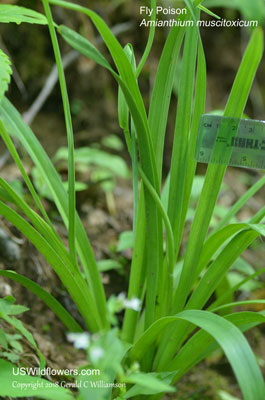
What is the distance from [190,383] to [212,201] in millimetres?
558

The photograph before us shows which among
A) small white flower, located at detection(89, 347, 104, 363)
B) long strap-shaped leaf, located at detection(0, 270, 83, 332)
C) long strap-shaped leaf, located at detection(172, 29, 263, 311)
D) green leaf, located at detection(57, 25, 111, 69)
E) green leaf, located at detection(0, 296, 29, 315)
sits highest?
green leaf, located at detection(57, 25, 111, 69)

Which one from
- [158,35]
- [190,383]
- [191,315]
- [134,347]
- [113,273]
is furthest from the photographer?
[158,35]

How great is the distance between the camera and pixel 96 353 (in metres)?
0.44

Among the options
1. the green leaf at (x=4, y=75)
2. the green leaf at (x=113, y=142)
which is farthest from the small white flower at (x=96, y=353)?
the green leaf at (x=113, y=142)

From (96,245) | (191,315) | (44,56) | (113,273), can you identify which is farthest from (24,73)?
(191,315)

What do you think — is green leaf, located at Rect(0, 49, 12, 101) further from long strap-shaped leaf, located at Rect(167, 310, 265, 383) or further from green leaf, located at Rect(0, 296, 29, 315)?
long strap-shaped leaf, located at Rect(167, 310, 265, 383)

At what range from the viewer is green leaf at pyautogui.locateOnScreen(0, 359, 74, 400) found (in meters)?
0.56

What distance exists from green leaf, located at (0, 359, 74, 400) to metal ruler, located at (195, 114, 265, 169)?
0.43 metres

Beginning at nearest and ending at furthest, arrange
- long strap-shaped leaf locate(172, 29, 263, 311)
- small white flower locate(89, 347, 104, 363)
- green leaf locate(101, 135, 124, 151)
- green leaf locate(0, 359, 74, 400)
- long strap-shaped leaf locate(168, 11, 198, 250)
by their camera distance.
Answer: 1. small white flower locate(89, 347, 104, 363)
2. green leaf locate(0, 359, 74, 400)
3. long strap-shaped leaf locate(172, 29, 263, 311)
4. long strap-shaped leaf locate(168, 11, 198, 250)
5. green leaf locate(101, 135, 124, 151)

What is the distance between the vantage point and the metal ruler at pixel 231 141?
0.71 m

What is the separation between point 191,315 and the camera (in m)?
0.63

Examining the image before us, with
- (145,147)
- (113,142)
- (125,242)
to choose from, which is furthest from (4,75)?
(113,142)

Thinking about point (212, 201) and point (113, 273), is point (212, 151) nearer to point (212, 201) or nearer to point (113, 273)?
point (212, 201)

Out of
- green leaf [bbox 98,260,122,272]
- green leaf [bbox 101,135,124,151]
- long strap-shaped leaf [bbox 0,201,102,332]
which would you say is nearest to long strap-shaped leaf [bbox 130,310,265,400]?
long strap-shaped leaf [bbox 0,201,102,332]
